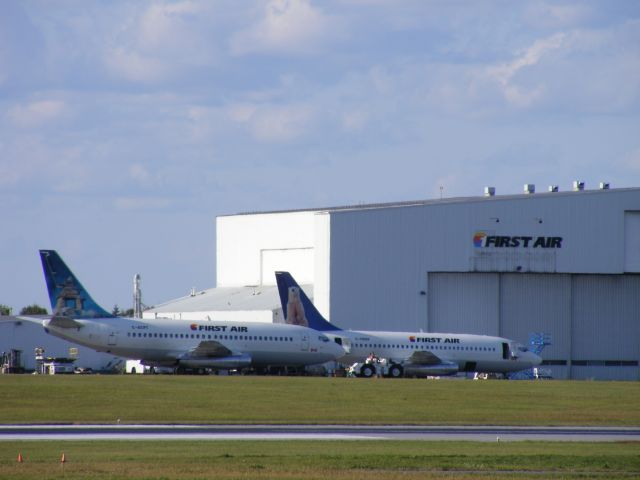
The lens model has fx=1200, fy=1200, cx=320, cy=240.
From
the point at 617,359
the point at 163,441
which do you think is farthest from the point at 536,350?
the point at 163,441

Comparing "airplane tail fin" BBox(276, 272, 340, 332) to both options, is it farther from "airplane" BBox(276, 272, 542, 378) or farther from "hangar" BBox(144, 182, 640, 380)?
"hangar" BBox(144, 182, 640, 380)

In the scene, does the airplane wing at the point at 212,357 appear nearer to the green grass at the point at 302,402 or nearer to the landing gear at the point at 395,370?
the green grass at the point at 302,402

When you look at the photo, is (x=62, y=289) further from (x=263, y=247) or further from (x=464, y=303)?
(x=263, y=247)

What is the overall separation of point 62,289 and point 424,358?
2436 centimetres

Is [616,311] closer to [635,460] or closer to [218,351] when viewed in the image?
[218,351]

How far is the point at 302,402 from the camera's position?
2100 inches

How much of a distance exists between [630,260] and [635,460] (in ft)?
197

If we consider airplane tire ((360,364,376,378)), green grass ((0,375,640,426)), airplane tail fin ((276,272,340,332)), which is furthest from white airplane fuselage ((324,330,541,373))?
green grass ((0,375,640,426))

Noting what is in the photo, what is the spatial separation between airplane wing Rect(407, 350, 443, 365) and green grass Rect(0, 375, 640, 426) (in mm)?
10914

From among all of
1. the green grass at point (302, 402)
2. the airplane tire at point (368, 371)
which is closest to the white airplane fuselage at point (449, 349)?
the airplane tire at point (368, 371)

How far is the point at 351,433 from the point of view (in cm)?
3988

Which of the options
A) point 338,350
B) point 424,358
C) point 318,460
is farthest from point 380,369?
point 318,460

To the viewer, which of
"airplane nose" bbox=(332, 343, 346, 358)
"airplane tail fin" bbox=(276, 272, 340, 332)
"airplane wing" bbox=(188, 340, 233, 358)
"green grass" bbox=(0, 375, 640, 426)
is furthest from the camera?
"airplane tail fin" bbox=(276, 272, 340, 332)

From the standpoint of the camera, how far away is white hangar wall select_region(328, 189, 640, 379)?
84.6m
